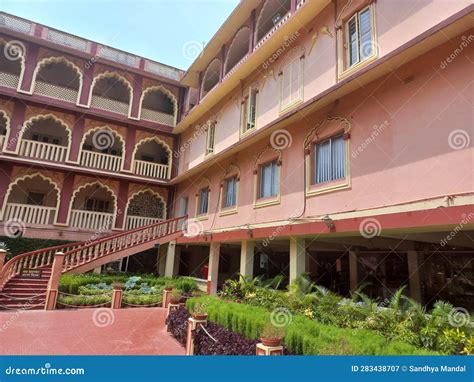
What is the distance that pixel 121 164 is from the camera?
1877 cm

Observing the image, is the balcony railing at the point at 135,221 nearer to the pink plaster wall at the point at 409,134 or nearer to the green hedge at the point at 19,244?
the green hedge at the point at 19,244

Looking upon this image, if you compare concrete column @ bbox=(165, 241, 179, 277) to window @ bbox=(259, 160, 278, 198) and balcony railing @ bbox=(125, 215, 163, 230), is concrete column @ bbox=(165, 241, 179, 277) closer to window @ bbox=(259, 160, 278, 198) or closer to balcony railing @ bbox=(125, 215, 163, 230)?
balcony railing @ bbox=(125, 215, 163, 230)

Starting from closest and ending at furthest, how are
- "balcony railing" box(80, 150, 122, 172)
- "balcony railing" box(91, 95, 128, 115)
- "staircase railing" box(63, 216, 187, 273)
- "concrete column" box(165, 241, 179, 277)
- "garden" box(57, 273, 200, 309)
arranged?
"garden" box(57, 273, 200, 309) < "staircase railing" box(63, 216, 187, 273) < "concrete column" box(165, 241, 179, 277) < "balcony railing" box(80, 150, 122, 172) < "balcony railing" box(91, 95, 128, 115)

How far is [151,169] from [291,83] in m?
11.6

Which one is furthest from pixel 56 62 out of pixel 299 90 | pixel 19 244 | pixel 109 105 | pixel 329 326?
pixel 329 326

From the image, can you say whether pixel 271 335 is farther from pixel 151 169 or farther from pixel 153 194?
pixel 153 194

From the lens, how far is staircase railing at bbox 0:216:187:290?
12.9m

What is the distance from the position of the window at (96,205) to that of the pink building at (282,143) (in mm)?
91

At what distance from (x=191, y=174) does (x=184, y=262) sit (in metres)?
6.22

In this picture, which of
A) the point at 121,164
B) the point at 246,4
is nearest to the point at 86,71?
the point at 121,164

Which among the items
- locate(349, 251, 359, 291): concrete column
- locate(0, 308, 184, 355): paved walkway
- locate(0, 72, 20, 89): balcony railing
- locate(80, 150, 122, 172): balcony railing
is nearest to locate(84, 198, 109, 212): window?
locate(80, 150, 122, 172): balcony railing

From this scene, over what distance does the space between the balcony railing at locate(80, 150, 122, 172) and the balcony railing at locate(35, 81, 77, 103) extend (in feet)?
10.7
